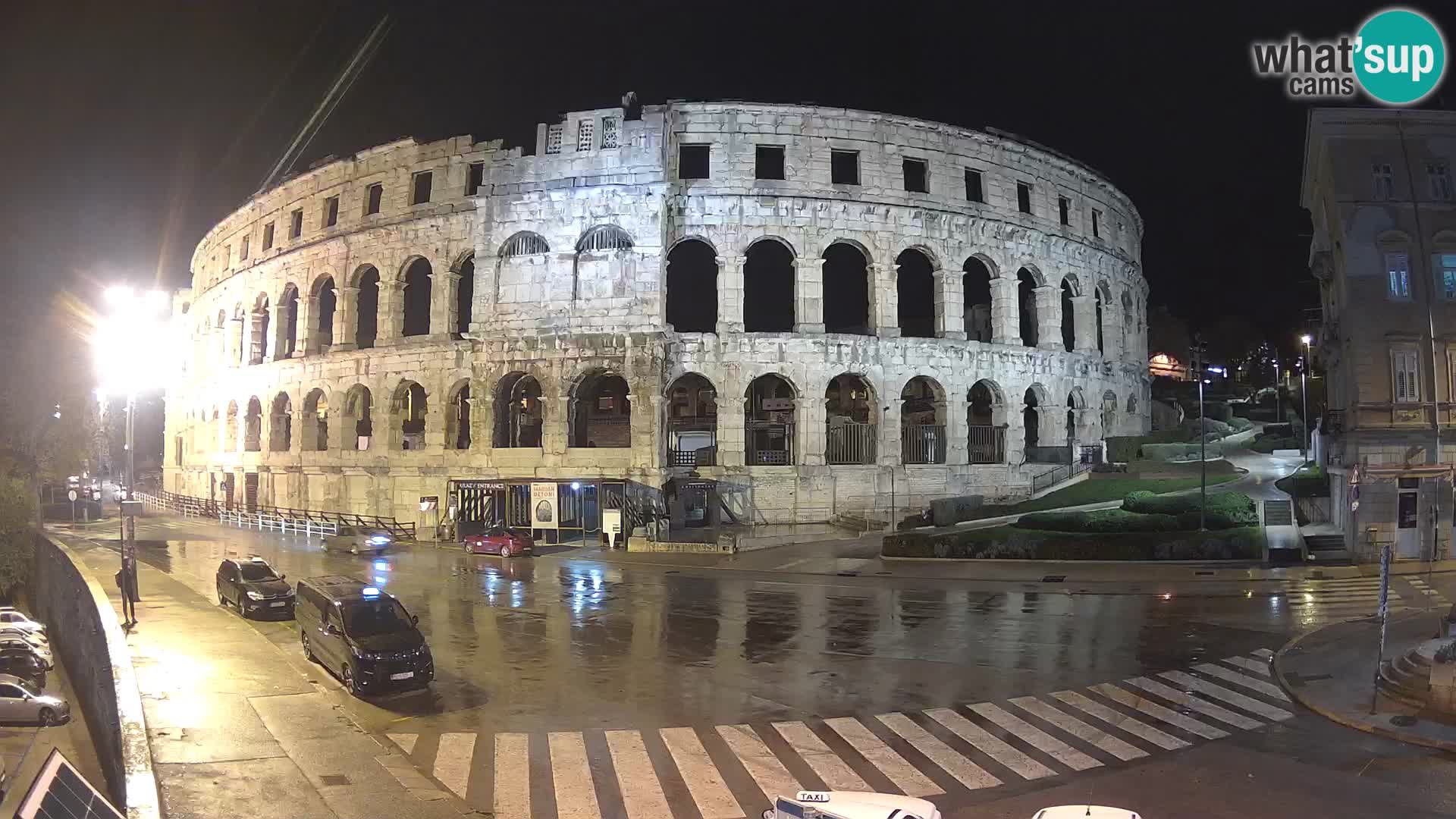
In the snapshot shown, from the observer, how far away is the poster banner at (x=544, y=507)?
40750mm

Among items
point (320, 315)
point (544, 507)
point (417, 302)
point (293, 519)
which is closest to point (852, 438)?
point (544, 507)

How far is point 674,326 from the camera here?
47469 millimetres

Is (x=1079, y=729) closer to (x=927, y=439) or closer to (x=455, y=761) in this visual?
(x=455, y=761)

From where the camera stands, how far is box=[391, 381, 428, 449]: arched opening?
160 feet

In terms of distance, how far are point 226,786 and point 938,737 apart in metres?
9.32

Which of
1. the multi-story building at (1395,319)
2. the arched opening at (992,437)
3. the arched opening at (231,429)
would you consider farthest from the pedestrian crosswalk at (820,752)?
the arched opening at (231,429)

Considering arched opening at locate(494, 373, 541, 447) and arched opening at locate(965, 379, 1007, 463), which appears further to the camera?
arched opening at locate(965, 379, 1007, 463)

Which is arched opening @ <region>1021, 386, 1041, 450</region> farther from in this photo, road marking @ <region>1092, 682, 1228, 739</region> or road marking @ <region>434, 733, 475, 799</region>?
road marking @ <region>434, 733, 475, 799</region>

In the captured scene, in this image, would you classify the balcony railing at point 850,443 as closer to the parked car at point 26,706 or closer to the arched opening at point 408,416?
the arched opening at point 408,416

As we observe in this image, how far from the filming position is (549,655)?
1836 cm

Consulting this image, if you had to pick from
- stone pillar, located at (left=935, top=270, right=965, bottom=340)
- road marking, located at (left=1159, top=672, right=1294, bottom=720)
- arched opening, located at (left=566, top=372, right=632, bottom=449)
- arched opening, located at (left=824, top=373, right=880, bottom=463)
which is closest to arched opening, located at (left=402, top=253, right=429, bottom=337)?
arched opening, located at (left=566, top=372, right=632, bottom=449)

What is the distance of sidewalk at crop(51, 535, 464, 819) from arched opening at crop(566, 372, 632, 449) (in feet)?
85.0

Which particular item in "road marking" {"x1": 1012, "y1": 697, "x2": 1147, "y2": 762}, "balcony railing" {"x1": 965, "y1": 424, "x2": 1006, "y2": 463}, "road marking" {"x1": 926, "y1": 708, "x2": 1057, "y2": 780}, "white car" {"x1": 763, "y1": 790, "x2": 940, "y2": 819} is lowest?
"road marking" {"x1": 1012, "y1": 697, "x2": 1147, "y2": 762}

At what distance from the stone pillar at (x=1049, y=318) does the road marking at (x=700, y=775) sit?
41.0 meters
